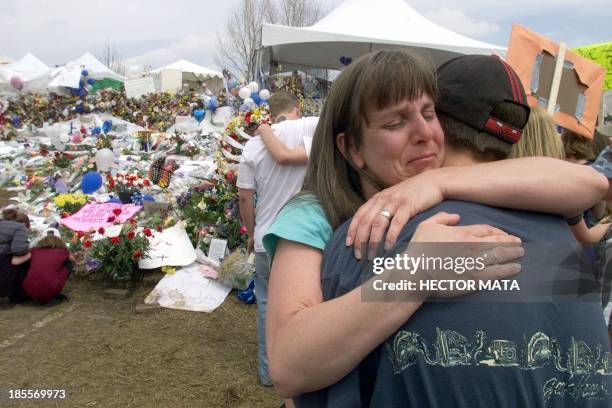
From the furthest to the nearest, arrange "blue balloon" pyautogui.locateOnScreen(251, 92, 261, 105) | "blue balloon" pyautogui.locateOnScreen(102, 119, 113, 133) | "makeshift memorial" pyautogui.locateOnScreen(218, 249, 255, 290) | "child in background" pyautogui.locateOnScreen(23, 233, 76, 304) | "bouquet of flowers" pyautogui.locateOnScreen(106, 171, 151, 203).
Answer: "blue balloon" pyautogui.locateOnScreen(102, 119, 113, 133)
"bouquet of flowers" pyautogui.locateOnScreen(106, 171, 151, 203)
"blue balloon" pyautogui.locateOnScreen(251, 92, 261, 105)
"makeshift memorial" pyautogui.locateOnScreen(218, 249, 255, 290)
"child in background" pyautogui.locateOnScreen(23, 233, 76, 304)

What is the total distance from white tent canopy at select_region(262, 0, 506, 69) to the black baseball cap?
9.03 m

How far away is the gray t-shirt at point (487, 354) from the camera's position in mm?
777

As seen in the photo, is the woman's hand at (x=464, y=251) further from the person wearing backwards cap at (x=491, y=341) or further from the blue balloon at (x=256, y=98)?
the blue balloon at (x=256, y=98)

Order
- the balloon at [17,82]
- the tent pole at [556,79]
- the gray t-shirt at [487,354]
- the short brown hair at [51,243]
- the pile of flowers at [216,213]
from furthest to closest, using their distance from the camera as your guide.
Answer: the balloon at [17,82] → the pile of flowers at [216,213] → the short brown hair at [51,243] → the tent pole at [556,79] → the gray t-shirt at [487,354]

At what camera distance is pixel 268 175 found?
10.5ft

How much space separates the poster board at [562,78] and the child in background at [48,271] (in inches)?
195

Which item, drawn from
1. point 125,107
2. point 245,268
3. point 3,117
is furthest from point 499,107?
point 3,117

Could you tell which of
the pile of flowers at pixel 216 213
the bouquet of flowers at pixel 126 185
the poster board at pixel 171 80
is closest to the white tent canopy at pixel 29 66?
the poster board at pixel 171 80

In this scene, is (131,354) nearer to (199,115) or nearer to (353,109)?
(353,109)

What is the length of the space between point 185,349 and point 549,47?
141 inches

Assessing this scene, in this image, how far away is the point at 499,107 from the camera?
963 millimetres

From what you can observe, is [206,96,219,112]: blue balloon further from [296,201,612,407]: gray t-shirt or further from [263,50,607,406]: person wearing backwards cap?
[296,201,612,407]: gray t-shirt

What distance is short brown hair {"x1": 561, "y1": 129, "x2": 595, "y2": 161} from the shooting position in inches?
122

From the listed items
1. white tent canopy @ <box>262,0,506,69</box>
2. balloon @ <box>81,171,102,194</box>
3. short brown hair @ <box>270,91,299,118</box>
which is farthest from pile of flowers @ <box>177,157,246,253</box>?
white tent canopy @ <box>262,0,506,69</box>
